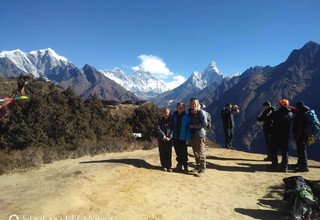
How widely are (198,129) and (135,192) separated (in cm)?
327

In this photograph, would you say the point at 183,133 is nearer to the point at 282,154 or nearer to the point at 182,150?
the point at 182,150

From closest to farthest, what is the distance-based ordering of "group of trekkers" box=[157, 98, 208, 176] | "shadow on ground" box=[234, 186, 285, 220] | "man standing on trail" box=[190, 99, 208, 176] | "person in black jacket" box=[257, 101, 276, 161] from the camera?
1. "shadow on ground" box=[234, 186, 285, 220]
2. "man standing on trail" box=[190, 99, 208, 176]
3. "group of trekkers" box=[157, 98, 208, 176]
4. "person in black jacket" box=[257, 101, 276, 161]

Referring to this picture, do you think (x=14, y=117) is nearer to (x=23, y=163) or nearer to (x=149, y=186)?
(x=23, y=163)

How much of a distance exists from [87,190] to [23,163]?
4835mm

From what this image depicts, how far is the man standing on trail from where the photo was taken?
11.7m

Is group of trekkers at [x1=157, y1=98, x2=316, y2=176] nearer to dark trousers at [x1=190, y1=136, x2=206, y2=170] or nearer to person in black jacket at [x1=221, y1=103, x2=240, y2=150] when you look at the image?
dark trousers at [x1=190, y1=136, x2=206, y2=170]

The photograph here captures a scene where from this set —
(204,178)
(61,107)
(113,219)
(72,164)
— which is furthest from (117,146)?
(61,107)

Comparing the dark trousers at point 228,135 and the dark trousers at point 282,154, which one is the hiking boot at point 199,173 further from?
the dark trousers at point 228,135

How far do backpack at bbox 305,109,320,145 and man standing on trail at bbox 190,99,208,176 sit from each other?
367 cm

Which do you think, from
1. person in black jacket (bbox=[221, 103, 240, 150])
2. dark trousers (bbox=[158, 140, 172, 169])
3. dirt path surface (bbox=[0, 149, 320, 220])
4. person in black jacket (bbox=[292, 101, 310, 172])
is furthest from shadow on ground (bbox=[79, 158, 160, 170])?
person in black jacket (bbox=[221, 103, 240, 150])

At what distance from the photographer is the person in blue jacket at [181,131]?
470 inches

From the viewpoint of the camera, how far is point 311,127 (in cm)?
1266

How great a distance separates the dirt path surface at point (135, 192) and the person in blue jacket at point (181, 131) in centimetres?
69

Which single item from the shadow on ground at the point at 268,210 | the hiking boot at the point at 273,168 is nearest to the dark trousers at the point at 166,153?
the shadow on ground at the point at 268,210
